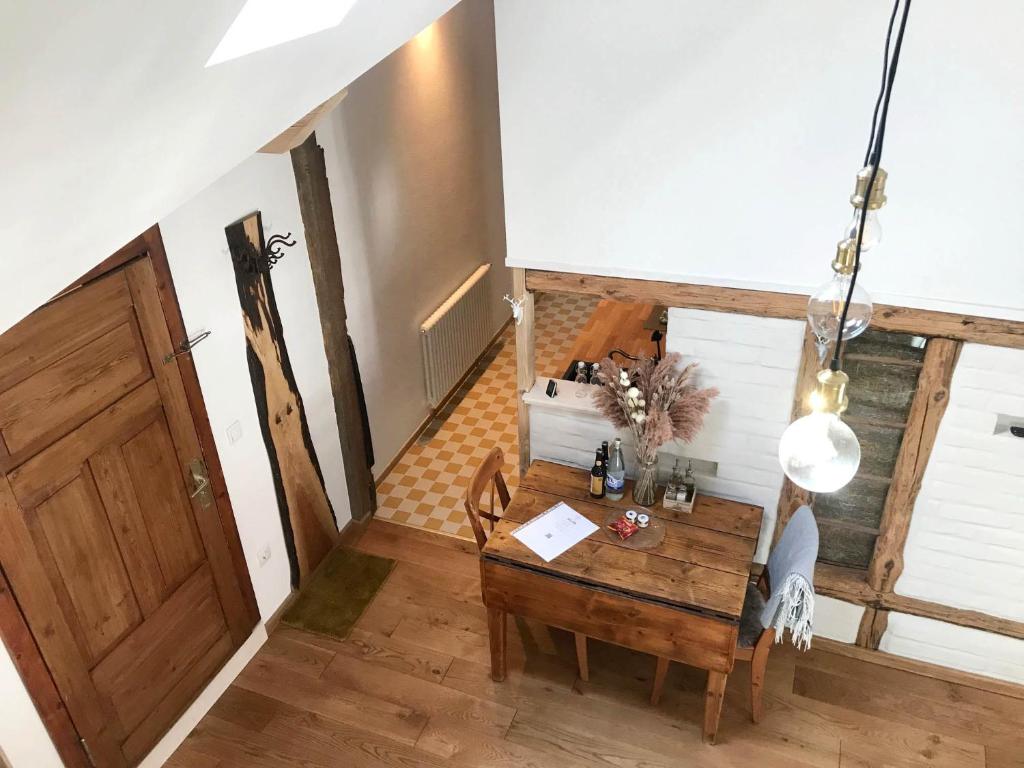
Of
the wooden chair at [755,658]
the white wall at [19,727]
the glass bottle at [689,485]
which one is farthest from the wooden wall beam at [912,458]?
the white wall at [19,727]

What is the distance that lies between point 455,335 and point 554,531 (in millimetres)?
2416

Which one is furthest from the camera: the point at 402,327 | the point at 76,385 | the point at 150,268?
the point at 402,327

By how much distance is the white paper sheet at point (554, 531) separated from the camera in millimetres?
3260

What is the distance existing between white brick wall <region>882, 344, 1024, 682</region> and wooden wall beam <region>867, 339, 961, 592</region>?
1.2 inches

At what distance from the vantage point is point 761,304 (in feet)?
10.0

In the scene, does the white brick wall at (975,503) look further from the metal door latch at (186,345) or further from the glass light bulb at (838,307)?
the metal door latch at (186,345)

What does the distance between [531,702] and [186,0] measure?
10.2ft

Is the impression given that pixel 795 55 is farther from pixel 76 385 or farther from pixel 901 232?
pixel 76 385

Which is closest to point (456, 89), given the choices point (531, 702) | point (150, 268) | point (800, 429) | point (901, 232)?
point (150, 268)

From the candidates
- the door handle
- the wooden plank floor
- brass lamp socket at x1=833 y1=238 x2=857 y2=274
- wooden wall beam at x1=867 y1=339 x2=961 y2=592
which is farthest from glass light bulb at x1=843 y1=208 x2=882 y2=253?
the door handle

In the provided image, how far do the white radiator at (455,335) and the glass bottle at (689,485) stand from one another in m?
2.12

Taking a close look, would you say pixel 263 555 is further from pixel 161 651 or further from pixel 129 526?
pixel 129 526

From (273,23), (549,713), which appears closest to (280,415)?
(549,713)

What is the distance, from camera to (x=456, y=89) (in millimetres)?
5094
